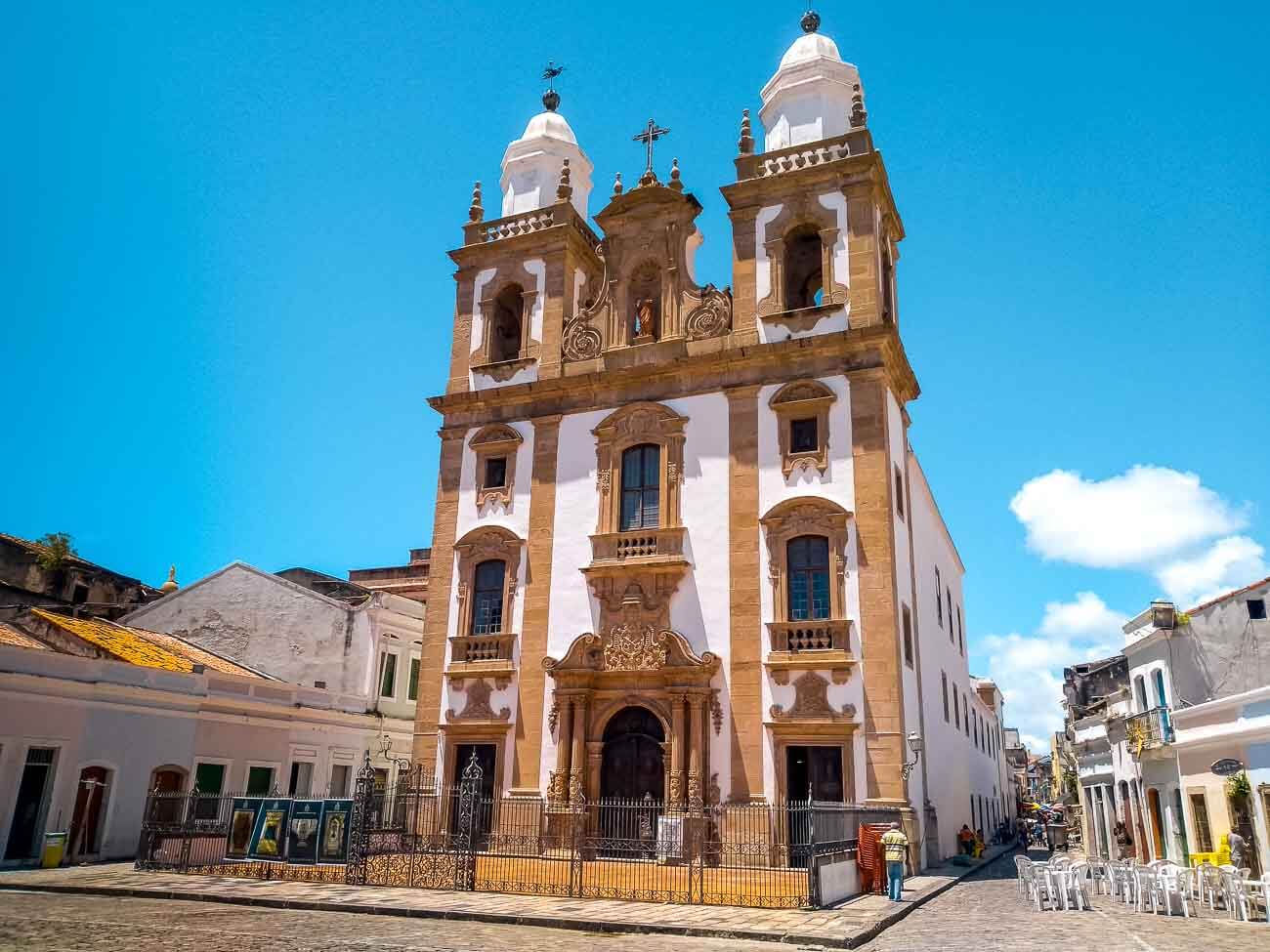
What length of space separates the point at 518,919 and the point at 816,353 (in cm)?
1548

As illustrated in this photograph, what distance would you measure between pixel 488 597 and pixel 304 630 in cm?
860

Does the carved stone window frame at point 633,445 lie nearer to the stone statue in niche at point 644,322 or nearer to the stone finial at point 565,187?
the stone statue in niche at point 644,322

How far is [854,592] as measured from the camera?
23000 mm

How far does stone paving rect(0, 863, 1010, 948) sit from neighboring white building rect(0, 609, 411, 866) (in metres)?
2.39

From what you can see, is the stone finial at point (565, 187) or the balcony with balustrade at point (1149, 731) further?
the stone finial at point (565, 187)

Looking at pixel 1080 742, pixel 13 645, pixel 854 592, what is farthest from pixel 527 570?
pixel 1080 742

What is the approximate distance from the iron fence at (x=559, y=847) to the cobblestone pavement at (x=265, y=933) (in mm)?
3433

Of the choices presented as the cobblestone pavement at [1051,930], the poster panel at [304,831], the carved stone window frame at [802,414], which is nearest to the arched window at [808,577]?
the carved stone window frame at [802,414]

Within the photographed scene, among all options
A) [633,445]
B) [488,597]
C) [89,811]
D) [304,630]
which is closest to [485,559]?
[488,597]

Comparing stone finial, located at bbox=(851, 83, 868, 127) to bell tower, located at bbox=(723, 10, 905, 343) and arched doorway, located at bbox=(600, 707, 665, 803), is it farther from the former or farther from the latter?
arched doorway, located at bbox=(600, 707, 665, 803)

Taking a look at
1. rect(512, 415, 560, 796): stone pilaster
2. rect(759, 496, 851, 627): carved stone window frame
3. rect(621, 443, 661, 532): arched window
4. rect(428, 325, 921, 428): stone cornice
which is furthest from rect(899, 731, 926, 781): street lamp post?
rect(512, 415, 560, 796): stone pilaster

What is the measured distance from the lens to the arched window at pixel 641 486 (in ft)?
85.3

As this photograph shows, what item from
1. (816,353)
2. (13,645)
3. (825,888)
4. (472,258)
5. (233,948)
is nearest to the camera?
(233,948)

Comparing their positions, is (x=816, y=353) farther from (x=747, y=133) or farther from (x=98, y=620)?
(x=98, y=620)
